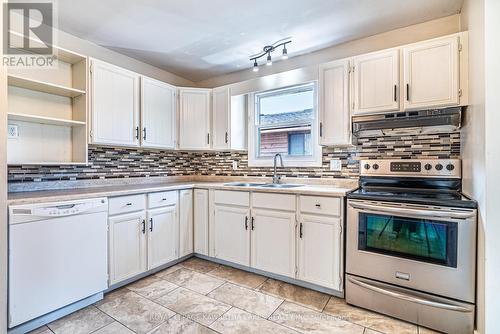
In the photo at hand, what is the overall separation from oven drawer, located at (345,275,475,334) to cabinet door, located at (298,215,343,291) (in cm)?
14

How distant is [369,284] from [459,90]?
5.29 feet

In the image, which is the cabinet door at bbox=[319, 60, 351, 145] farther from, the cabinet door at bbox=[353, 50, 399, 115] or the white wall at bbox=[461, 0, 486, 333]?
the white wall at bbox=[461, 0, 486, 333]

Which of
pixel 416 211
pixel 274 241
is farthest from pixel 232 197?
pixel 416 211

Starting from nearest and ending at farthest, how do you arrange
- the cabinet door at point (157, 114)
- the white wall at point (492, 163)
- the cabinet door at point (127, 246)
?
the white wall at point (492, 163) → the cabinet door at point (127, 246) → the cabinet door at point (157, 114)

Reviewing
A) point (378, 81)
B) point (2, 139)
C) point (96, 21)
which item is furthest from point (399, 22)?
point (2, 139)

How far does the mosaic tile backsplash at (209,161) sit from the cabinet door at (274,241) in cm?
73

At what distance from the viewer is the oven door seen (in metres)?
1.64

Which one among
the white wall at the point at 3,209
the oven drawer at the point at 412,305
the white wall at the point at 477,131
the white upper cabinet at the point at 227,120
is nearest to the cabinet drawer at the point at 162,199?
the white upper cabinet at the point at 227,120

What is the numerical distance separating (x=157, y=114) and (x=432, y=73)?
2715mm

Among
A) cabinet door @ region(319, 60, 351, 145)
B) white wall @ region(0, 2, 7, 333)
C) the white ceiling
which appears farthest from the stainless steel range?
white wall @ region(0, 2, 7, 333)

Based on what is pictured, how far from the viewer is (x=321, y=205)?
7.17 feet

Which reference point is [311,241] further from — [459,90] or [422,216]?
[459,90]

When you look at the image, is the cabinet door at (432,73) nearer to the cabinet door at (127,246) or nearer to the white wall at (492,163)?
the white wall at (492,163)

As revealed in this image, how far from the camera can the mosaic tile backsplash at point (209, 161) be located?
2.22 metres
